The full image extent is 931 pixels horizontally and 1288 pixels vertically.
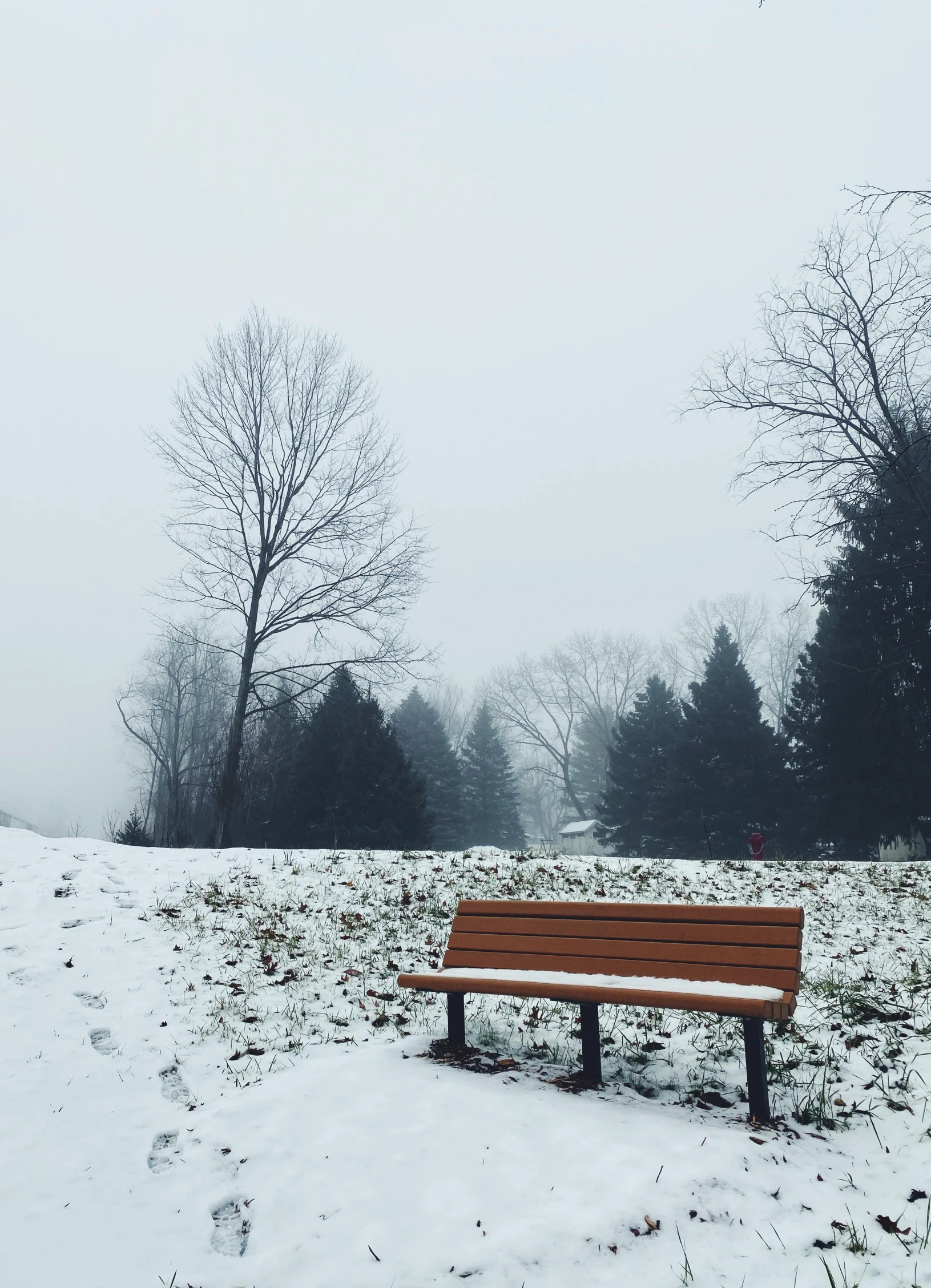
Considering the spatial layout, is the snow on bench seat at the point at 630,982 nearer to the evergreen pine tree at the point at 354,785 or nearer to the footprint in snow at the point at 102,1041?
the footprint in snow at the point at 102,1041

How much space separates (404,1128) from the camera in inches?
135

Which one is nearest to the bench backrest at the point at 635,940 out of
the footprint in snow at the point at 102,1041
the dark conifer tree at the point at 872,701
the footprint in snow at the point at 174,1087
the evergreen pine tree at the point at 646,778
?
the footprint in snow at the point at 174,1087

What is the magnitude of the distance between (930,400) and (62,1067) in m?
13.9

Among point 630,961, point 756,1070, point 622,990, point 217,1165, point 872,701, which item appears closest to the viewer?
point 217,1165

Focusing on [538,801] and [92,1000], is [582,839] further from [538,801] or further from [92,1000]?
[92,1000]

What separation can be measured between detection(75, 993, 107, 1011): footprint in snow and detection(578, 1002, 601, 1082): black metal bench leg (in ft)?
10.2

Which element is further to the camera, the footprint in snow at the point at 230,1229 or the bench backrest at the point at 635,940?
the bench backrest at the point at 635,940

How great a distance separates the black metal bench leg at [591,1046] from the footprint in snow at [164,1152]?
198 cm

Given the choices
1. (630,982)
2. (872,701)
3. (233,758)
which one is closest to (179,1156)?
(630,982)

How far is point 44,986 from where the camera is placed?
520 cm

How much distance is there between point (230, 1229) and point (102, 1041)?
207 cm

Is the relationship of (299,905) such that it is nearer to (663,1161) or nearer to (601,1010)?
(601,1010)

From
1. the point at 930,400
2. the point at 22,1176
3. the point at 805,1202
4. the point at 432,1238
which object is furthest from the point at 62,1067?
the point at 930,400

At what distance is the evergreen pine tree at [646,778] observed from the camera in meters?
26.8
